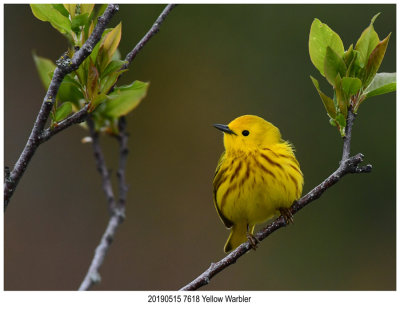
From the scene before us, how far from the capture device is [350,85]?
1.87 metres

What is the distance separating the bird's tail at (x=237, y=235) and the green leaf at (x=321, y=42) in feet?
4.14

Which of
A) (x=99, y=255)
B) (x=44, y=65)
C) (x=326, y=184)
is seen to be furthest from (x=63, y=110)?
(x=326, y=184)

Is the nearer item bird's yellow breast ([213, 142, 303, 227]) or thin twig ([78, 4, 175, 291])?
thin twig ([78, 4, 175, 291])

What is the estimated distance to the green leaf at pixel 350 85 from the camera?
1843 millimetres

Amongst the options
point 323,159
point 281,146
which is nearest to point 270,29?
point 323,159

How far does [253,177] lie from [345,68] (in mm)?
892

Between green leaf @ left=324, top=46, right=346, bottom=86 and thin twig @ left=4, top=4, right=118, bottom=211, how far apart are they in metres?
0.81

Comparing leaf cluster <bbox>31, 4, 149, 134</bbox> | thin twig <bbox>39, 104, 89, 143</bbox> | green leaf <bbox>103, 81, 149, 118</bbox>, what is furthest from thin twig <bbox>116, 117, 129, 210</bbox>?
thin twig <bbox>39, 104, 89, 143</bbox>

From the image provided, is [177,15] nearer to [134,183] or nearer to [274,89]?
[274,89]

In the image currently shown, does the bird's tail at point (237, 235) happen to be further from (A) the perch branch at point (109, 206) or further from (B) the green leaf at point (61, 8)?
(B) the green leaf at point (61, 8)

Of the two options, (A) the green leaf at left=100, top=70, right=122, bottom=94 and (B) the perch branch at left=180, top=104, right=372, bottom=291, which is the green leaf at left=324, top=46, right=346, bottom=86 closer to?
(B) the perch branch at left=180, top=104, right=372, bottom=291

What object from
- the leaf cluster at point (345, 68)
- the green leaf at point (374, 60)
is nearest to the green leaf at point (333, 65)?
the leaf cluster at point (345, 68)

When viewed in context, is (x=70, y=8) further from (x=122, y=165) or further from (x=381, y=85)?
(x=381, y=85)

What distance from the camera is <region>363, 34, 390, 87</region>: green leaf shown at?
75.8 inches
